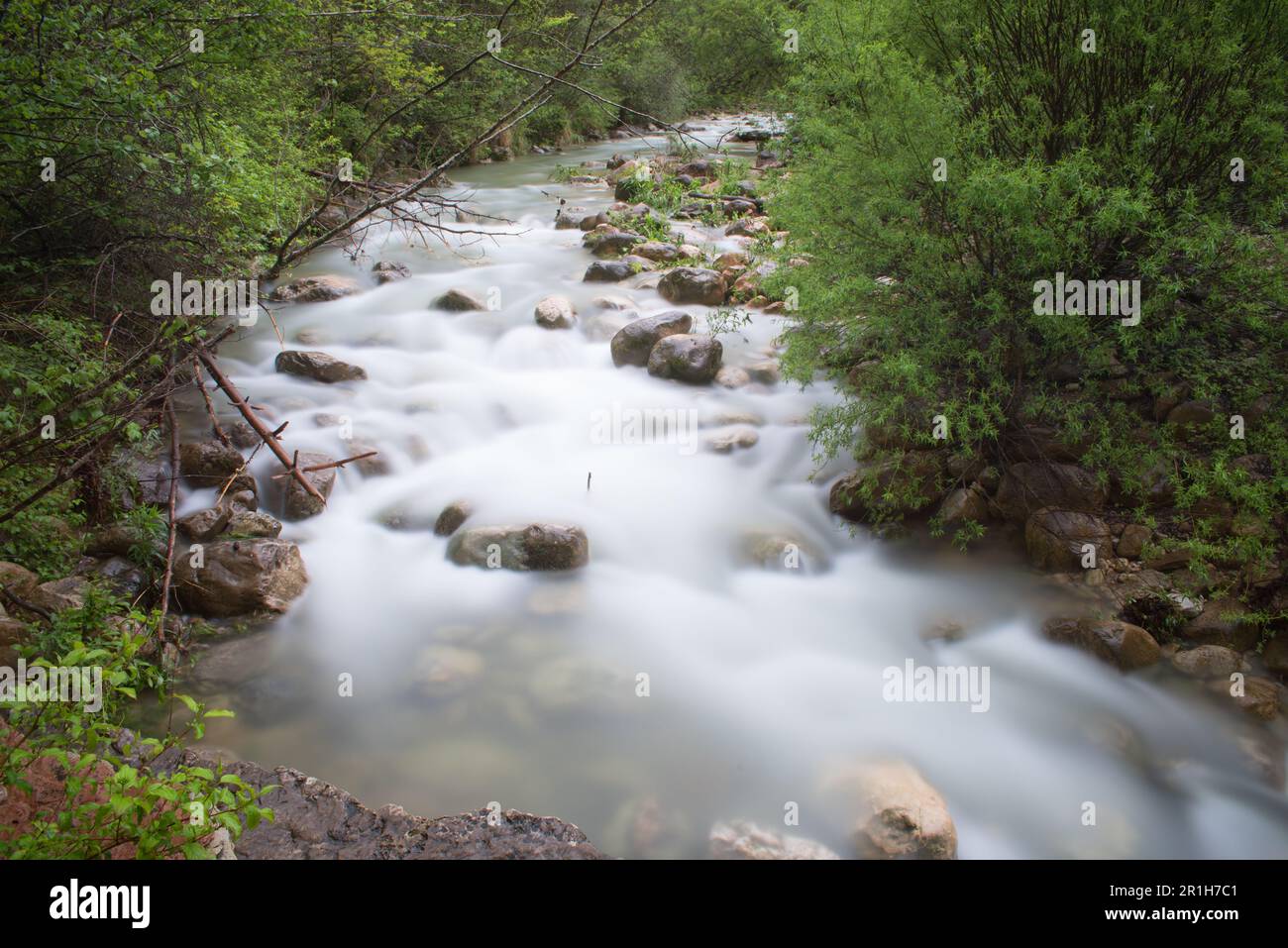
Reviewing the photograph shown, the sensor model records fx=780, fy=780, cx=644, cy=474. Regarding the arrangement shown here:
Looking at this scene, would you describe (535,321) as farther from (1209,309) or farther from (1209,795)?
(1209,795)

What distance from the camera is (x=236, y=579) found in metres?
5.29

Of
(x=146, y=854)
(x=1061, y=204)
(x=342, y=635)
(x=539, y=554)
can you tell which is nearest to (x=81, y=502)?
(x=342, y=635)

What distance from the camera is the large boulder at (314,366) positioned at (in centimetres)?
803

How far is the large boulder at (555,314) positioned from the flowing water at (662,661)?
5.47ft

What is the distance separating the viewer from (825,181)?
5.99m

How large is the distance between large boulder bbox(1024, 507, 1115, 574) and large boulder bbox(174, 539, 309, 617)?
17.7ft

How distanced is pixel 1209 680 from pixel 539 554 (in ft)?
14.5

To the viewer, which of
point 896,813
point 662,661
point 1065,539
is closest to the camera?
point 896,813

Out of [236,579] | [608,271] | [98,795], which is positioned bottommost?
[98,795]

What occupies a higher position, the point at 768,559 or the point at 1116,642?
the point at 768,559

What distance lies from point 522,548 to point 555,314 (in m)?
4.56

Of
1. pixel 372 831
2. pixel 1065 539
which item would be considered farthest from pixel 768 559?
pixel 372 831

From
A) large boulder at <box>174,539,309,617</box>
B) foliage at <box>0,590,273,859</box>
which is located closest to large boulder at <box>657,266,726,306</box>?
large boulder at <box>174,539,309,617</box>

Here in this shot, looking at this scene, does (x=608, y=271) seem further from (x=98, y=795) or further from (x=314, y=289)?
(x=98, y=795)
